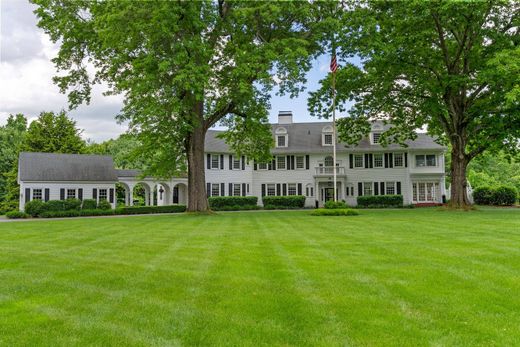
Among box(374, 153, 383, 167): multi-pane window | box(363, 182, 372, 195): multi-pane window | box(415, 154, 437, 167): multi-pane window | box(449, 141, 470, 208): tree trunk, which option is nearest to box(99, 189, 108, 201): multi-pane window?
box(363, 182, 372, 195): multi-pane window

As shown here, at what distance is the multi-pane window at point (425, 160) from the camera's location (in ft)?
117

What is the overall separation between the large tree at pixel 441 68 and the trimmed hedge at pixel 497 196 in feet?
29.9

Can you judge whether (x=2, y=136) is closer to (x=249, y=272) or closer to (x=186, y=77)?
(x=186, y=77)

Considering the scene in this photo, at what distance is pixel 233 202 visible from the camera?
116 ft

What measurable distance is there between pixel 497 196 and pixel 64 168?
117 ft

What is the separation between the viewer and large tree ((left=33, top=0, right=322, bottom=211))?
60.7ft

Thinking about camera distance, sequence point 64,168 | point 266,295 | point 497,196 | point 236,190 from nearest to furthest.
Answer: point 266,295
point 497,196
point 64,168
point 236,190

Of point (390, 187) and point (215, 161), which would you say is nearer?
point (390, 187)

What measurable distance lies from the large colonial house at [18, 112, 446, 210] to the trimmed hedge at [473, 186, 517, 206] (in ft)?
10.1

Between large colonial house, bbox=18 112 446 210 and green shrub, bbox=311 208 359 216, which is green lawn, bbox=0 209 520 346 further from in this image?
large colonial house, bbox=18 112 446 210

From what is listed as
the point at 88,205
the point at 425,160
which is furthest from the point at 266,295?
the point at 425,160

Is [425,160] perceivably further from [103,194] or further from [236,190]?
[103,194]

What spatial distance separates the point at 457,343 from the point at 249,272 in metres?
3.45

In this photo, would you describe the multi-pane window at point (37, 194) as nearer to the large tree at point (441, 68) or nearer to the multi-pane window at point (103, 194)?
the multi-pane window at point (103, 194)
